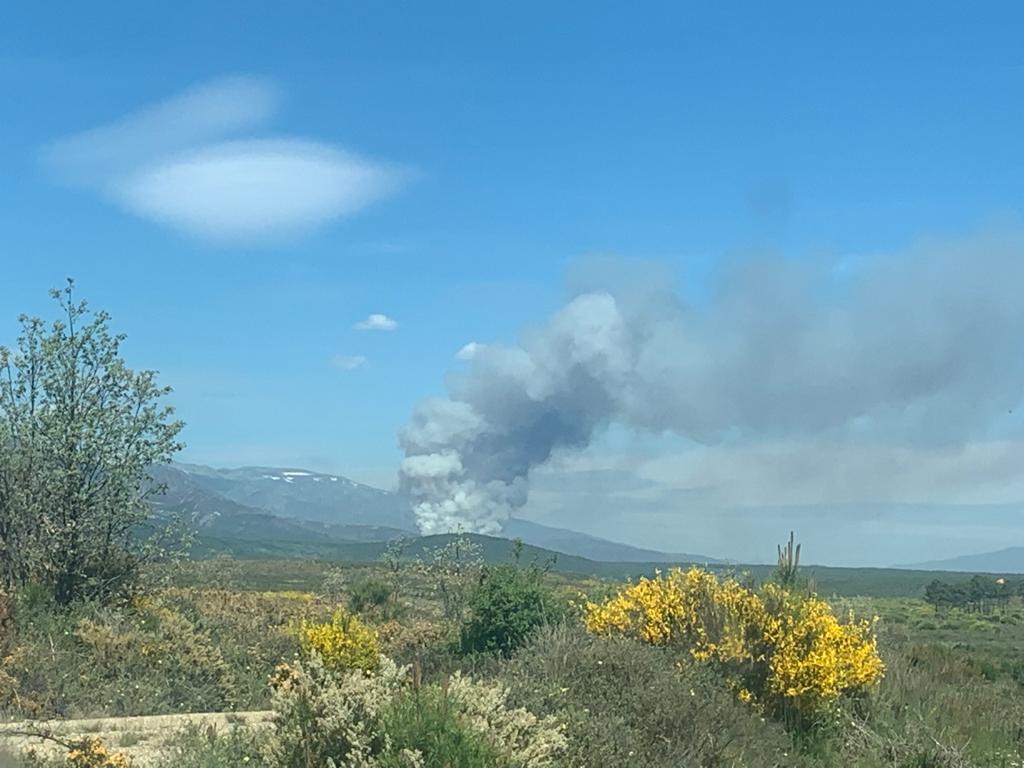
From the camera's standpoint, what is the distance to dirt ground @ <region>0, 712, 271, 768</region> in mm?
9445

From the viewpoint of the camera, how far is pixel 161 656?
53.9 ft

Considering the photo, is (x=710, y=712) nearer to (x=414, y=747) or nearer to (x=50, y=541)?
(x=414, y=747)

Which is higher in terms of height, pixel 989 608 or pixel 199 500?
pixel 199 500

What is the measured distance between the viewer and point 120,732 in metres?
11.0

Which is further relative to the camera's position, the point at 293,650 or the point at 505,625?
the point at 293,650

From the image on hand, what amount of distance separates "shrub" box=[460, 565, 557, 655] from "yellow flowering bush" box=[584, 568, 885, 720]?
8.16ft

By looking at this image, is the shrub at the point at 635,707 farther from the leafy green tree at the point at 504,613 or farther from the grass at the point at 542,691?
the leafy green tree at the point at 504,613

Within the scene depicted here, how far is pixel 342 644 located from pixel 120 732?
554 cm

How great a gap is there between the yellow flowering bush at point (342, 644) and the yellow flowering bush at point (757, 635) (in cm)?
381

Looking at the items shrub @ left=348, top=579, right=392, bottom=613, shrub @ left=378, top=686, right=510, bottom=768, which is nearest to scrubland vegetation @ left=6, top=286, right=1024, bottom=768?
shrub @ left=378, top=686, right=510, bottom=768

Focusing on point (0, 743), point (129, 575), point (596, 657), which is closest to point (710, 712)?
point (596, 657)

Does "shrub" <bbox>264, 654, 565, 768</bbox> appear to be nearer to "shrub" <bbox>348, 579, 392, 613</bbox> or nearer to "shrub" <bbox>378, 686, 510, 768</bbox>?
"shrub" <bbox>378, 686, 510, 768</bbox>

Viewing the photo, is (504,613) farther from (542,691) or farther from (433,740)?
(433,740)

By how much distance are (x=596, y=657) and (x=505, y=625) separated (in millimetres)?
5428
